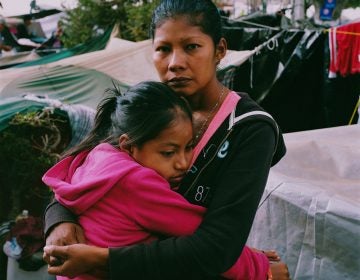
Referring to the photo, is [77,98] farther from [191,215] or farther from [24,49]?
[24,49]

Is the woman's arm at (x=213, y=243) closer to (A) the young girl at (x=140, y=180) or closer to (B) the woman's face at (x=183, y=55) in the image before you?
(A) the young girl at (x=140, y=180)

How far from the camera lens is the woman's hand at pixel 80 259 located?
1.15 metres

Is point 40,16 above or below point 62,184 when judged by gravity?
below

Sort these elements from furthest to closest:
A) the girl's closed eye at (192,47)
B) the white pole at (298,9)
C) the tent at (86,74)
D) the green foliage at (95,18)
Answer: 1. the green foliage at (95,18)
2. the white pole at (298,9)
3. the tent at (86,74)
4. the girl's closed eye at (192,47)

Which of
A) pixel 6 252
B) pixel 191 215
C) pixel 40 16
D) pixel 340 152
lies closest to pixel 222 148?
pixel 191 215

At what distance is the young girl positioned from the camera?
1.18 m

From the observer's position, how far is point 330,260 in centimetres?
192

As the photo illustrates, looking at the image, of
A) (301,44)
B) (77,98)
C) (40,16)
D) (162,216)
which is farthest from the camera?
(40,16)

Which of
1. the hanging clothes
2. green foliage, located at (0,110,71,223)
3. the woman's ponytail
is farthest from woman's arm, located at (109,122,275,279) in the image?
the hanging clothes

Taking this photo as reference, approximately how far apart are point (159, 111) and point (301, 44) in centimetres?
485

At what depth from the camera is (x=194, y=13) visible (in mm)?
1322

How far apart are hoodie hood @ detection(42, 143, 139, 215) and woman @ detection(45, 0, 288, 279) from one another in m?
0.07

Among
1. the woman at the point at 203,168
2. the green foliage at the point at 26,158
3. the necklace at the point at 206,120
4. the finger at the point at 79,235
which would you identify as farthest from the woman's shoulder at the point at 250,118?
the green foliage at the point at 26,158

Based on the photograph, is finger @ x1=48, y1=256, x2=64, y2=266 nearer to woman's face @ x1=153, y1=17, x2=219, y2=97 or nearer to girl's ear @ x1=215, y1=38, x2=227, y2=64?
woman's face @ x1=153, y1=17, x2=219, y2=97
